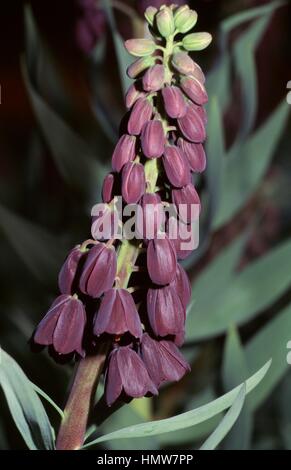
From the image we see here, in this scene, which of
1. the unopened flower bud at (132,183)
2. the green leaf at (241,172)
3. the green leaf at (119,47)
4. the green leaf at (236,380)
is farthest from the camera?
the green leaf at (241,172)

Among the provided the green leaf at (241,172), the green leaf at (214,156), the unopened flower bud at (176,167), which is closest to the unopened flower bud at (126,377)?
the unopened flower bud at (176,167)

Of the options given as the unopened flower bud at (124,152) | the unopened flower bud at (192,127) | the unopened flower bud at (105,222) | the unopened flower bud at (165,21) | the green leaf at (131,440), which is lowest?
the green leaf at (131,440)

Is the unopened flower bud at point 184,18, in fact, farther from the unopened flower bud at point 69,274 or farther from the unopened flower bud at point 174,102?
the unopened flower bud at point 69,274

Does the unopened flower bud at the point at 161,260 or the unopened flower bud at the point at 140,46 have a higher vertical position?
the unopened flower bud at the point at 140,46

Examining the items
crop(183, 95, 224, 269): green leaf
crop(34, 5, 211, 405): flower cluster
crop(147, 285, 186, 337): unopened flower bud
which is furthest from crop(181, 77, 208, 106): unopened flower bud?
crop(183, 95, 224, 269): green leaf

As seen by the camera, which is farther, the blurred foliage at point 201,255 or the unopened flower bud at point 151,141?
the blurred foliage at point 201,255

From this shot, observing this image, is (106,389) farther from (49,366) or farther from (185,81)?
(49,366)
